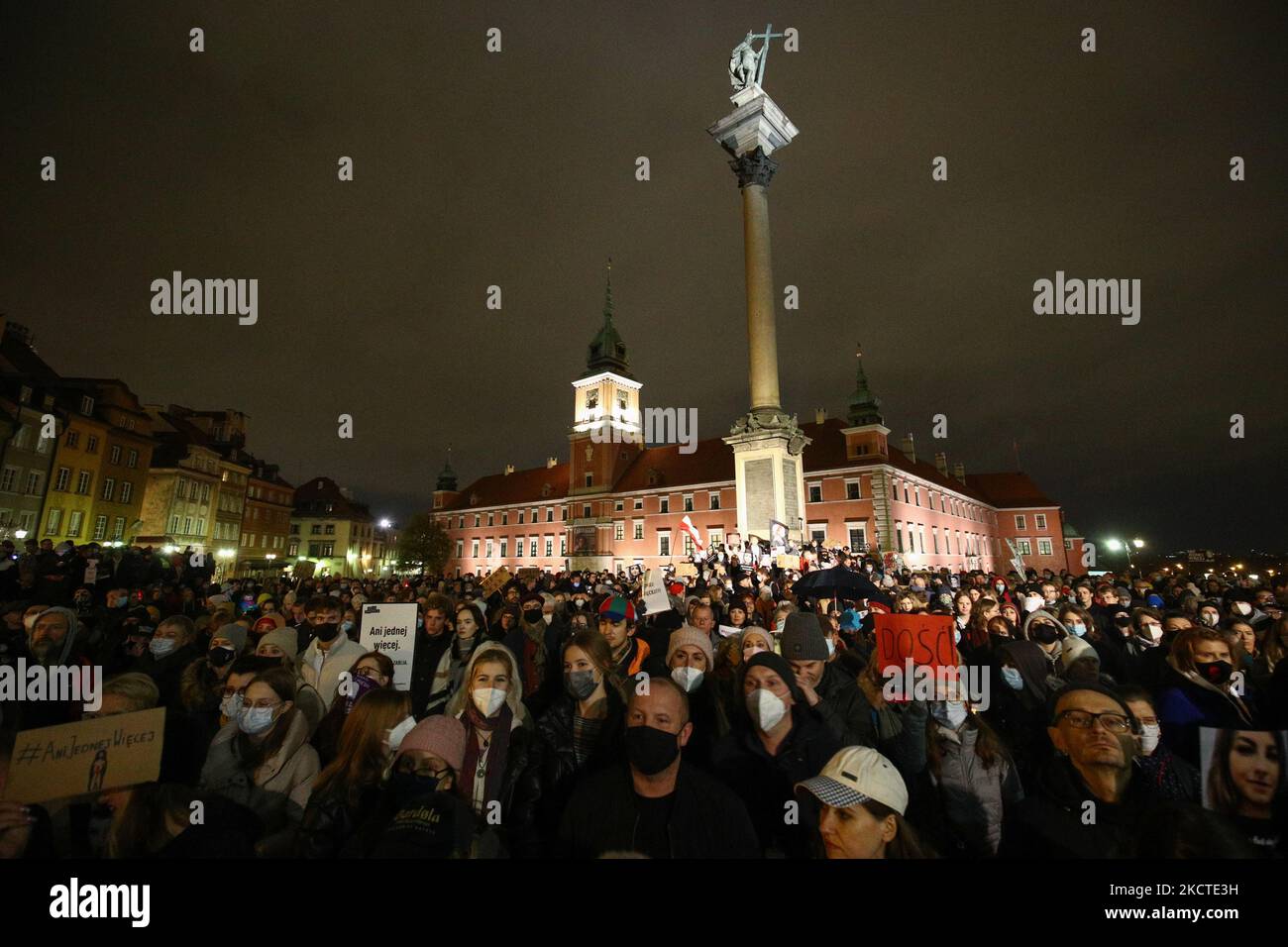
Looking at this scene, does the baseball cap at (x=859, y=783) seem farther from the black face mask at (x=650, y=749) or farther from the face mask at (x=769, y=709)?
the face mask at (x=769, y=709)

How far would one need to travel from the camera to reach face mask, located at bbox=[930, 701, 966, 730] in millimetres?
3623

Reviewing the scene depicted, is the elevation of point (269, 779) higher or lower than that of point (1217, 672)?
lower

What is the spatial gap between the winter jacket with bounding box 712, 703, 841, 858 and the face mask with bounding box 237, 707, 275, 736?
306cm

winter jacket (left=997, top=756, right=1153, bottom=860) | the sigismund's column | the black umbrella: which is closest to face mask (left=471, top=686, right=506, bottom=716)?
winter jacket (left=997, top=756, right=1153, bottom=860)

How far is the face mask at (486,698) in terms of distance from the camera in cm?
376

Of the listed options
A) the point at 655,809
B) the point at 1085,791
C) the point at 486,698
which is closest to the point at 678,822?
the point at 655,809

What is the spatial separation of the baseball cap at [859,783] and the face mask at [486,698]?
6.95 ft

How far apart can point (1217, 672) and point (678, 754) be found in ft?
14.9

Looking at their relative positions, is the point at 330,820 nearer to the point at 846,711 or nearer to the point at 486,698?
the point at 486,698

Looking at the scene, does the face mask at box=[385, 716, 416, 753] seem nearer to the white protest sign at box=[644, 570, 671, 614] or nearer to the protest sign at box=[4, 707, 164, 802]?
the protest sign at box=[4, 707, 164, 802]

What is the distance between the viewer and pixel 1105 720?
10.1 ft

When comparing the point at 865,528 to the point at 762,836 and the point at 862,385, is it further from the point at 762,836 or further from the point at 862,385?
the point at 762,836
